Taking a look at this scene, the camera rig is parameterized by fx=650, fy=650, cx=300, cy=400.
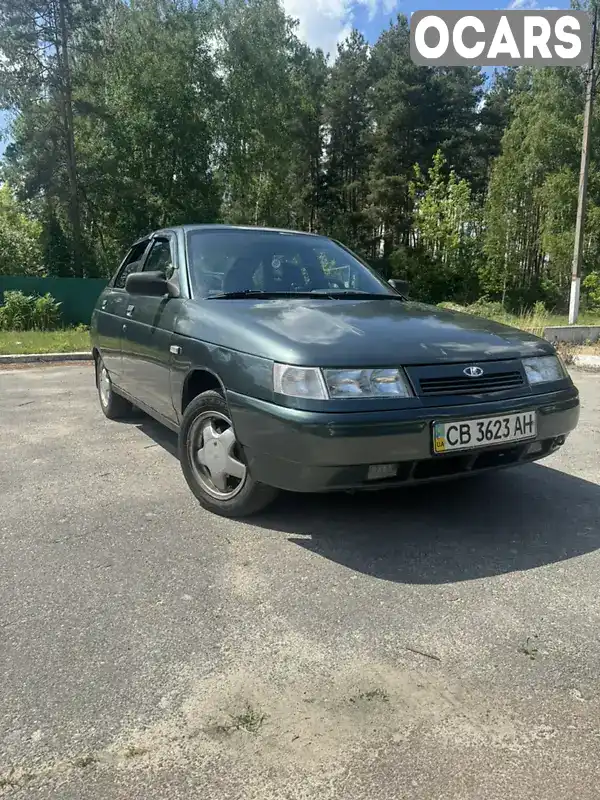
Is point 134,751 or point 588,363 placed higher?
point 134,751

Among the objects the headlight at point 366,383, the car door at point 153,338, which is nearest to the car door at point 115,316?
the car door at point 153,338

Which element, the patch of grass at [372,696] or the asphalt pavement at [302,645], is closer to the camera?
the asphalt pavement at [302,645]

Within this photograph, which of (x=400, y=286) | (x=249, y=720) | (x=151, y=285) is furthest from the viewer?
(x=400, y=286)

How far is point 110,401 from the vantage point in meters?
5.92

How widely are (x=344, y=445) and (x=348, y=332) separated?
64 centimetres

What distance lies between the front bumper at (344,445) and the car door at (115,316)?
7.36 ft

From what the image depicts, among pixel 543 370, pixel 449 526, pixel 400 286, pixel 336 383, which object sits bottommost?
pixel 449 526

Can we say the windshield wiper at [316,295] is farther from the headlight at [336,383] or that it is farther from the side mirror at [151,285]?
the headlight at [336,383]

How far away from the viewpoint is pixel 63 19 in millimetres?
23812

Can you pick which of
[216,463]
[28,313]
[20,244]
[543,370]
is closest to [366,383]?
[216,463]

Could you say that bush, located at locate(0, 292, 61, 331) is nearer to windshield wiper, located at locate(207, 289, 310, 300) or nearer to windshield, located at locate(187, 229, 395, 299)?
windshield, located at locate(187, 229, 395, 299)

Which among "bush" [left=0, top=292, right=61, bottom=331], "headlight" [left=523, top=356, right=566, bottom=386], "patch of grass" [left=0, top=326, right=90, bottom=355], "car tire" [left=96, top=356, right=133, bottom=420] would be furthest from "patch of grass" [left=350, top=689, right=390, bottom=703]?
"bush" [left=0, top=292, right=61, bottom=331]

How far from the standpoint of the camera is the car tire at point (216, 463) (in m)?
3.39

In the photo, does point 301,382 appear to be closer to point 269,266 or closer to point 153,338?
point 269,266
